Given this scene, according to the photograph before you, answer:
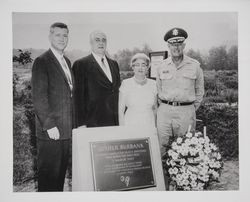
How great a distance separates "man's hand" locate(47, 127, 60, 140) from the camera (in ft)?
9.53

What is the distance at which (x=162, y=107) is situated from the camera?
9.80 ft

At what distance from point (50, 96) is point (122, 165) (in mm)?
867

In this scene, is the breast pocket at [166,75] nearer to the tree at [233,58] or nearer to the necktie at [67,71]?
the tree at [233,58]

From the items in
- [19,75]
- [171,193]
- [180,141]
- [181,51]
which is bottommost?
[171,193]

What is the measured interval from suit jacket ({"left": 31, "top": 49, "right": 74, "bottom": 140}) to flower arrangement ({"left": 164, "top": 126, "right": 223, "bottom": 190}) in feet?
3.12

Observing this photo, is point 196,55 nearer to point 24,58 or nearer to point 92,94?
point 92,94

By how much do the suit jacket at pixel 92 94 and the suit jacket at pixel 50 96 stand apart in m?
0.10

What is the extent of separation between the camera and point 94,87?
9.66 ft

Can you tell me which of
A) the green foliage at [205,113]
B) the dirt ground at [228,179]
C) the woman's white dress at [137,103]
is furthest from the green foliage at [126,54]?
the dirt ground at [228,179]

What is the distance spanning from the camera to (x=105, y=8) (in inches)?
116

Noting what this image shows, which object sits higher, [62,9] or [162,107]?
[62,9]

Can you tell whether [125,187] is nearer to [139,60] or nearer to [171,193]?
[171,193]

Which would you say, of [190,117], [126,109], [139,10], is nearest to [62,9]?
[139,10]

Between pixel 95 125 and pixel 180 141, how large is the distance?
2.50ft
